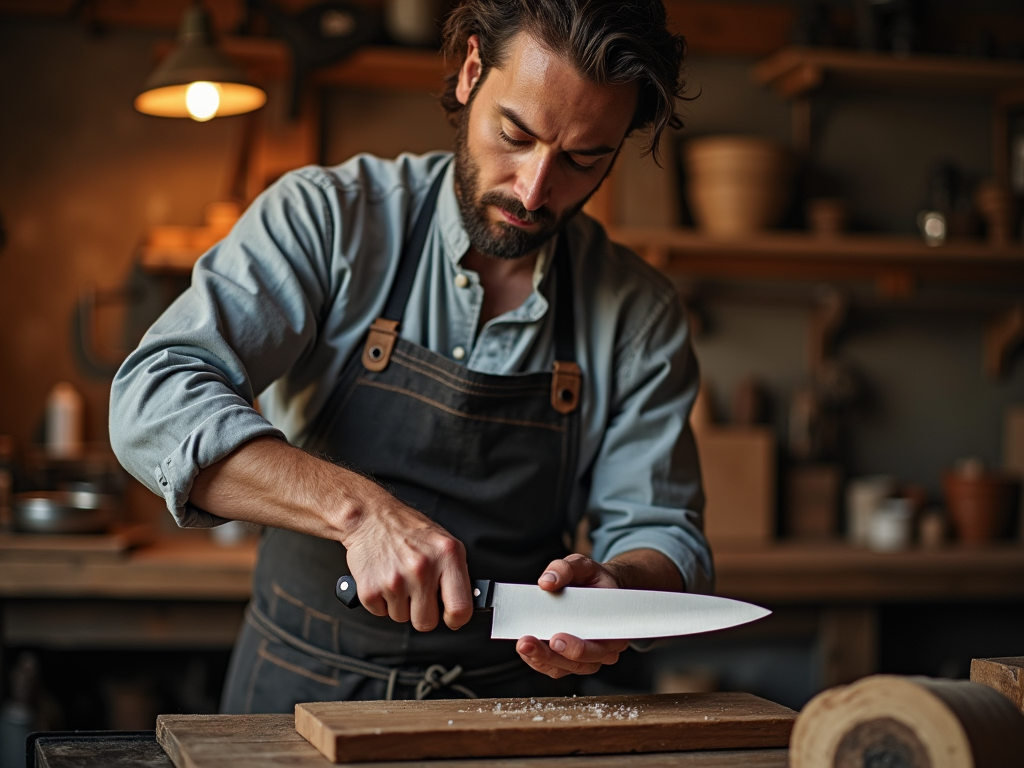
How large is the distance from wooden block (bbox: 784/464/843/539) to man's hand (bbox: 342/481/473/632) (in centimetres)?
256

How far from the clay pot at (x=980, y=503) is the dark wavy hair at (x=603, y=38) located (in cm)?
234

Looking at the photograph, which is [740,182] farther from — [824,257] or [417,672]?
[417,672]

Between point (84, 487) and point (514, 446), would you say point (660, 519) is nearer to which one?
point (514, 446)

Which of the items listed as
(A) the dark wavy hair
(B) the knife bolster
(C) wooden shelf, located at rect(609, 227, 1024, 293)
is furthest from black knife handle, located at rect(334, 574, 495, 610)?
(C) wooden shelf, located at rect(609, 227, 1024, 293)

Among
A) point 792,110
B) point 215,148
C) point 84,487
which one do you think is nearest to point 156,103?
point 215,148

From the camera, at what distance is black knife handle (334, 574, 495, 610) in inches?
50.5

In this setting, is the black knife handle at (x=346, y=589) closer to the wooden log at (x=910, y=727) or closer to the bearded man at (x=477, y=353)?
the bearded man at (x=477, y=353)

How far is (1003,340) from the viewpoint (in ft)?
12.3

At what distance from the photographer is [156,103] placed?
263 cm

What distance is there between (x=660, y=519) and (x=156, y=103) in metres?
1.69

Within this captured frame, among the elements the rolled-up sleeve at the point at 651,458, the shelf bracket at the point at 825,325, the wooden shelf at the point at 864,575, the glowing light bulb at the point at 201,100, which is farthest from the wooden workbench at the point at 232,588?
the rolled-up sleeve at the point at 651,458

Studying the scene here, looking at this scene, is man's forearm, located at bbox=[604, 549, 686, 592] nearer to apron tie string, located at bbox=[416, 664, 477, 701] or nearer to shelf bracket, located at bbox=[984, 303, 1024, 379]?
apron tie string, located at bbox=[416, 664, 477, 701]

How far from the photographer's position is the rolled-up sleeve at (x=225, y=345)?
1.27m

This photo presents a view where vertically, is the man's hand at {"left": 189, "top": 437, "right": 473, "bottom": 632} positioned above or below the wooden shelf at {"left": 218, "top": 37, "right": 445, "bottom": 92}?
below
